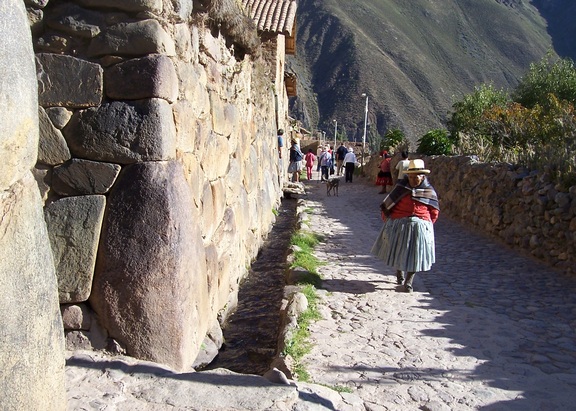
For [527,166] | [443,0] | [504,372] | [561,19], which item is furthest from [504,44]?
[504,372]

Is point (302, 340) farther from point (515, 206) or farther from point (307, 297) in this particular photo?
point (515, 206)

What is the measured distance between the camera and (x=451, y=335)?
507 cm

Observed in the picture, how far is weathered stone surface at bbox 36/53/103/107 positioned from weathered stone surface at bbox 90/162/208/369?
21.2 inches

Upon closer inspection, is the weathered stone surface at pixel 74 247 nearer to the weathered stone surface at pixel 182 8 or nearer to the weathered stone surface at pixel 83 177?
the weathered stone surface at pixel 83 177

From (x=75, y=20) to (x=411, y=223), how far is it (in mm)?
3971

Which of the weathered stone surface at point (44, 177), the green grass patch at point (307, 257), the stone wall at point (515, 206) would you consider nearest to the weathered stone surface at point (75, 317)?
the weathered stone surface at point (44, 177)

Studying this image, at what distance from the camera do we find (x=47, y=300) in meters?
2.33

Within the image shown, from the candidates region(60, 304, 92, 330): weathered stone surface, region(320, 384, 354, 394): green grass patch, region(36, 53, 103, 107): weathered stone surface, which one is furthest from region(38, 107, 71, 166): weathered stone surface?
region(320, 384, 354, 394): green grass patch

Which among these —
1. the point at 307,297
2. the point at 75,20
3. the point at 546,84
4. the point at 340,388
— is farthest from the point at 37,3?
the point at 546,84

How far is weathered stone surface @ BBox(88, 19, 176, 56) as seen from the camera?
3621 millimetres

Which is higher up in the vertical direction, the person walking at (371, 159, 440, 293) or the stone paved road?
the person walking at (371, 159, 440, 293)

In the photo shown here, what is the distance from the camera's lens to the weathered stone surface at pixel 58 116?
3602 millimetres

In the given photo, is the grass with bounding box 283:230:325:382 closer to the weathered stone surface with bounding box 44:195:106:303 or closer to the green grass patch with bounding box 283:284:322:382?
the green grass patch with bounding box 283:284:322:382

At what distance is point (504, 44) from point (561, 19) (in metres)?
26.8
